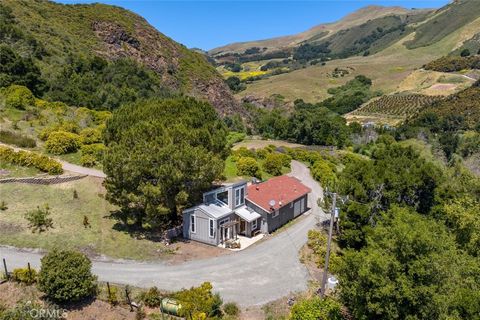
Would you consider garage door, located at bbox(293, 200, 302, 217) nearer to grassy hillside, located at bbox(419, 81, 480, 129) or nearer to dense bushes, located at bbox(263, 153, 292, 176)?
dense bushes, located at bbox(263, 153, 292, 176)

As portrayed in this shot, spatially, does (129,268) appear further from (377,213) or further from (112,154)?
(377,213)

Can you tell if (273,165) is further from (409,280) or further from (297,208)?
(409,280)

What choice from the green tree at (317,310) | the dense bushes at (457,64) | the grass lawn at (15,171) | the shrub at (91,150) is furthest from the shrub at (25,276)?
the dense bushes at (457,64)

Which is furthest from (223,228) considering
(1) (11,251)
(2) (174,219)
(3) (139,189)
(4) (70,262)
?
Answer: (1) (11,251)

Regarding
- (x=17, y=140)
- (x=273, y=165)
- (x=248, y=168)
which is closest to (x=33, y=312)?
(x=17, y=140)

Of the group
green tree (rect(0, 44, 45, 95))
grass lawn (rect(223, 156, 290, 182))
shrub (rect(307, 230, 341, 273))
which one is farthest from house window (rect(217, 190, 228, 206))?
green tree (rect(0, 44, 45, 95))

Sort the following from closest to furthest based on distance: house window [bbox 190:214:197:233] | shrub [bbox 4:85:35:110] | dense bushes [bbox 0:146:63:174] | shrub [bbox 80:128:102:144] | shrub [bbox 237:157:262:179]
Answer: house window [bbox 190:214:197:233]
dense bushes [bbox 0:146:63:174]
shrub [bbox 80:128:102:144]
shrub [bbox 237:157:262:179]
shrub [bbox 4:85:35:110]

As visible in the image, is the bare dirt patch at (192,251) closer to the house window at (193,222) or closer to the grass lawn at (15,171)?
the house window at (193,222)
